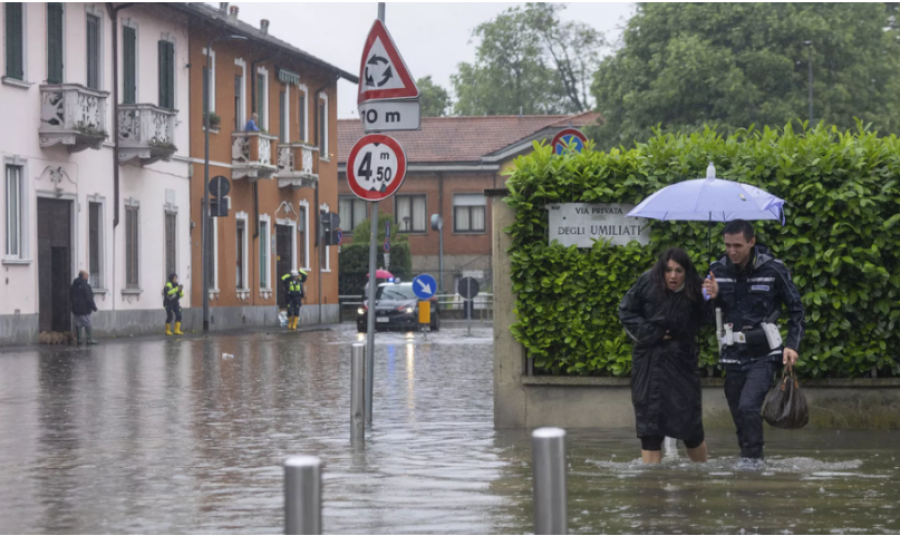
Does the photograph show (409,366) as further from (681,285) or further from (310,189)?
(310,189)

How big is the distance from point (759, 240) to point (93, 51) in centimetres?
2739

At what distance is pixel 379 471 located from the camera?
1004 cm

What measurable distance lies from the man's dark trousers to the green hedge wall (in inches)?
97.4

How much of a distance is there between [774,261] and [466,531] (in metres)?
3.41

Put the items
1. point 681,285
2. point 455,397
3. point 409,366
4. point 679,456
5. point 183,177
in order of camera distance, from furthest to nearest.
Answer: point 183,177, point 409,366, point 455,397, point 679,456, point 681,285

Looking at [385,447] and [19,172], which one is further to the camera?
[19,172]

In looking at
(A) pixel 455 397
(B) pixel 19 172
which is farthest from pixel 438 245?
(A) pixel 455 397

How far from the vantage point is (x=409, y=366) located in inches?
936

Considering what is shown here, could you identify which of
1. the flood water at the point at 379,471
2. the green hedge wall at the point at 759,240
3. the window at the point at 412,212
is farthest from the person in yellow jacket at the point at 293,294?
the green hedge wall at the point at 759,240

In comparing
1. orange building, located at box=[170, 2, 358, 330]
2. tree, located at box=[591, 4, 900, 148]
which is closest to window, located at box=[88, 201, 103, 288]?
orange building, located at box=[170, 2, 358, 330]

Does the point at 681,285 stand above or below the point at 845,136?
below

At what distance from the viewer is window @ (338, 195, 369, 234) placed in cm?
7450

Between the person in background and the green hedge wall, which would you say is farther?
the person in background

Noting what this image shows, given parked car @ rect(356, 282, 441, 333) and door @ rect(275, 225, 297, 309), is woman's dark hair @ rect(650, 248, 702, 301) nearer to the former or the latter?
parked car @ rect(356, 282, 441, 333)
